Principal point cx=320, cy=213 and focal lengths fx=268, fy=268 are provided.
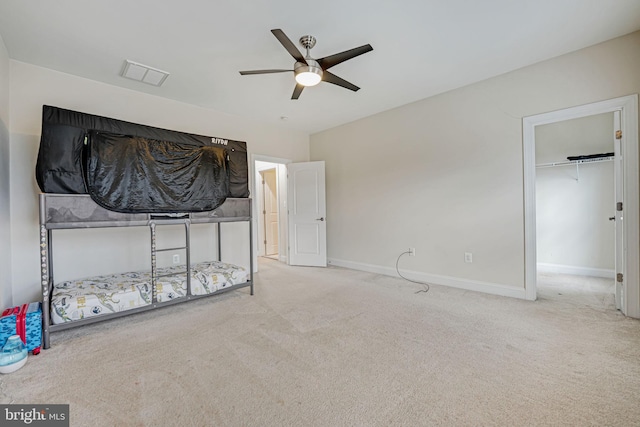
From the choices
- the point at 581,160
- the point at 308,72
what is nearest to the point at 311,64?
the point at 308,72

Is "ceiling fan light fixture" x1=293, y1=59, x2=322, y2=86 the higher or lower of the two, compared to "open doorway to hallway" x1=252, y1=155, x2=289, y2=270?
higher

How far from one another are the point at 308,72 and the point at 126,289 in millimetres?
2705

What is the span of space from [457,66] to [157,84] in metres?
3.60

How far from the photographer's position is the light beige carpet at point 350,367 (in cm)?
146

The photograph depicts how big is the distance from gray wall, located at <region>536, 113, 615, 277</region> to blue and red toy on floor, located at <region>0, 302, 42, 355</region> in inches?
255

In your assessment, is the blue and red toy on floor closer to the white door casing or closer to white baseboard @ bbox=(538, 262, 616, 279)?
the white door casing

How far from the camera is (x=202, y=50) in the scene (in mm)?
2658

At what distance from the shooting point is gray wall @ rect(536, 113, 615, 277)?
3996 mm

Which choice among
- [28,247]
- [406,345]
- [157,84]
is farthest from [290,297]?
[157,84]

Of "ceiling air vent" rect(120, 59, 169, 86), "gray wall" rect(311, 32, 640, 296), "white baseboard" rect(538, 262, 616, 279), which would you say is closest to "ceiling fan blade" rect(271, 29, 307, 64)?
"ceiling air vent" rect(120, 59, 169, 86)

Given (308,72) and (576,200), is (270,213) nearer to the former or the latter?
(308,72)

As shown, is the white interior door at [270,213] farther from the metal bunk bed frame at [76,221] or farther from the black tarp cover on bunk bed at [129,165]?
the metal bunk bed frame at [76,221]

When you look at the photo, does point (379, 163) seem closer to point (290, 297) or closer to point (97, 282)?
point (290, 297)

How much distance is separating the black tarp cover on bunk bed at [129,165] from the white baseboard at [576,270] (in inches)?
206
